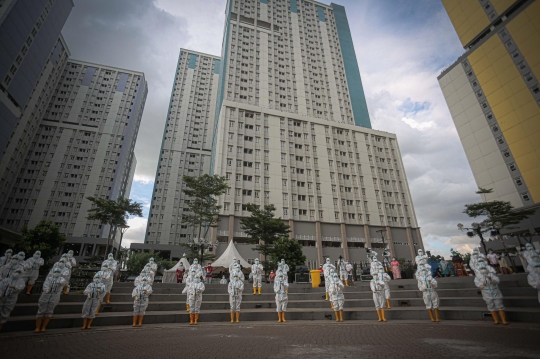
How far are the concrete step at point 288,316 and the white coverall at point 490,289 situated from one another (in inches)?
29.1

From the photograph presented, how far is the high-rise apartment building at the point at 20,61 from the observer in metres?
32.9

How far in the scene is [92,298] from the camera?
8328 millimetres

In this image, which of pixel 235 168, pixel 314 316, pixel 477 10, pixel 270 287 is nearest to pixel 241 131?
pixel 235 168

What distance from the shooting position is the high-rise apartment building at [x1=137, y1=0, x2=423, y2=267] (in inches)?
1672

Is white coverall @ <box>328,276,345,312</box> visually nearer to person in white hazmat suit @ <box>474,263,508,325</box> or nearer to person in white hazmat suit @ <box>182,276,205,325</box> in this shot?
person in white hazmat suit @ <box>474,263,508,325</box>

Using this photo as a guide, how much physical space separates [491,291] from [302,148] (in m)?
42.3

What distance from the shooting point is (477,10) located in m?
48.6

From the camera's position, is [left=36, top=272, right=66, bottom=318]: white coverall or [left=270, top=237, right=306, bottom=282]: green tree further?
[left=270, top=237, right=306, bottom=282]: green tree

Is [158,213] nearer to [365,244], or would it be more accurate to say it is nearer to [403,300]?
[365,244]

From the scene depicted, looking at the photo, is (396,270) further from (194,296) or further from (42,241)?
(42,241)

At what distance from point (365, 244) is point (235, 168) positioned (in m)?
27.7

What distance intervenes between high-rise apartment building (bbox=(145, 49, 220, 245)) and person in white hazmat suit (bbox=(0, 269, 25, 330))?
204 ft

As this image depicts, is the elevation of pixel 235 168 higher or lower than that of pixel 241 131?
lower

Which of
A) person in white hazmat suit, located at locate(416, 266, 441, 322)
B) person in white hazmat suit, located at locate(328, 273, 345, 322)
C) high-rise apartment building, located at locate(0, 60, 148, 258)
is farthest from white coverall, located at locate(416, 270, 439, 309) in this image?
high-rise apartment building, located at locate(0, 60, 148, 258)
